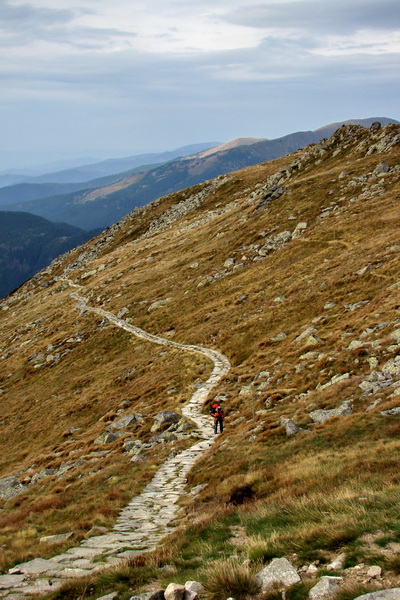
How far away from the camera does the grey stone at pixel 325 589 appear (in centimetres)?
692

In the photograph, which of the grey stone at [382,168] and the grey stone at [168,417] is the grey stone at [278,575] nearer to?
the grey stone at [168,417]

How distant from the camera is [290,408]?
82.4 feet

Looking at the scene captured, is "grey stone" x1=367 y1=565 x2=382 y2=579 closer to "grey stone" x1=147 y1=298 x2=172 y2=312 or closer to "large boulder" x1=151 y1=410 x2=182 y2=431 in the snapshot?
"large boulder" x1=151 y1=410 x2=182 y2=431

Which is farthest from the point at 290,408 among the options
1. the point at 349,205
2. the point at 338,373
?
the point at 349,205

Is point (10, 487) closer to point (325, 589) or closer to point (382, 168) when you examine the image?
point (325, 589)

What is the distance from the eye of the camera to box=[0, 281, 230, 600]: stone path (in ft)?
36.9

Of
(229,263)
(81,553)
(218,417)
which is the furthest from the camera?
(229,263)

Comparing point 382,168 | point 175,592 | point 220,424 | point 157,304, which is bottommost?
point 220,424

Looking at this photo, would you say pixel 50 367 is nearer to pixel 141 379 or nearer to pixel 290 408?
pixel 141 379

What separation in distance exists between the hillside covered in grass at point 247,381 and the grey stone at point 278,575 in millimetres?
761

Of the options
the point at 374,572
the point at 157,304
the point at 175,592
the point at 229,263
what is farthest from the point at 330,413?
the point at 229,263

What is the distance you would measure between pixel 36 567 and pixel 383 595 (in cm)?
976

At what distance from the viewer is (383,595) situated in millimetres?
6418

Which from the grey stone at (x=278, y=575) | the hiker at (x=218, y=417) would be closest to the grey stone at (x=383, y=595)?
the grey stone at (x=278, y=575)
